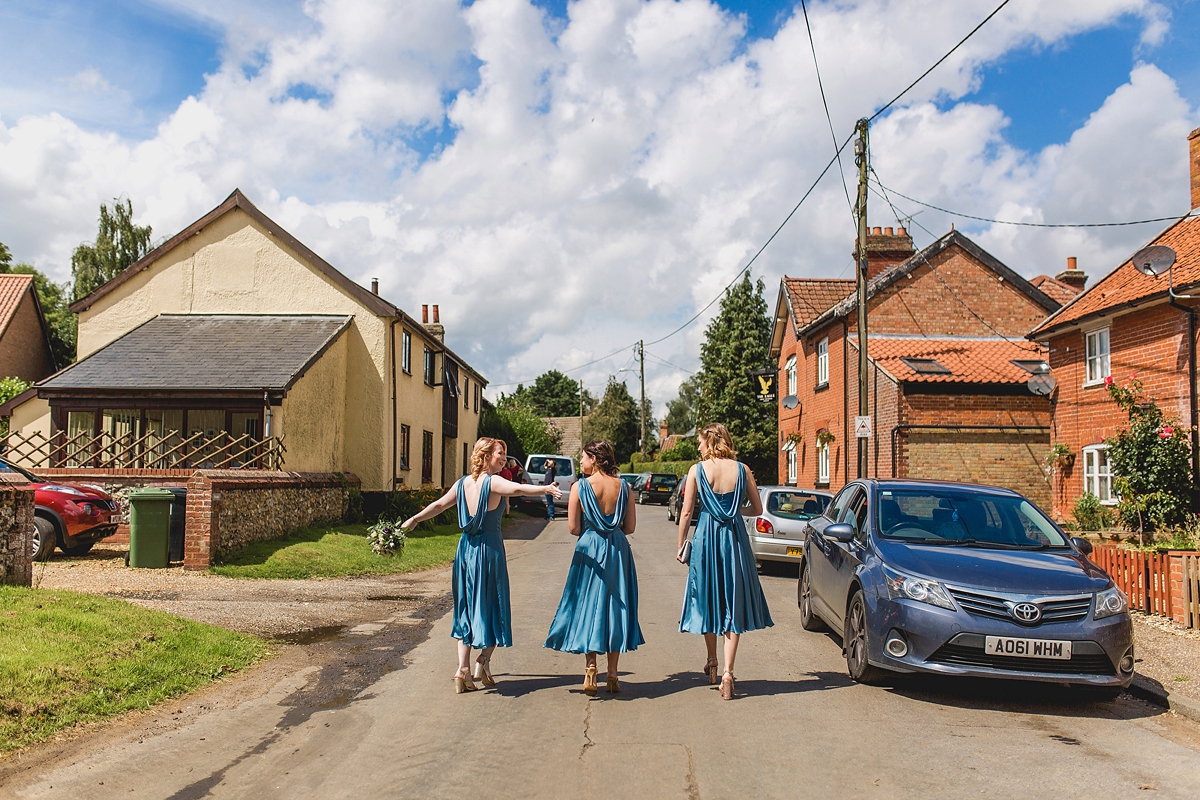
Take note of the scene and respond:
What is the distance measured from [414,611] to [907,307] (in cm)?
1954

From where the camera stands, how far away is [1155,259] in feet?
48.8

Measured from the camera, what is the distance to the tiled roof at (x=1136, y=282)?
14.9m

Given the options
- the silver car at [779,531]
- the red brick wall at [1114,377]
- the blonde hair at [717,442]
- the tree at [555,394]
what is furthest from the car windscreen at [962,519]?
the tree at [555,394]

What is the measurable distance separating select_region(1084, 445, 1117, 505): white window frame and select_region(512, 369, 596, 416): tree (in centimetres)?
8711

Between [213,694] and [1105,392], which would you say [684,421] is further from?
[213,694]

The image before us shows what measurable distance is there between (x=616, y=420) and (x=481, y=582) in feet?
206

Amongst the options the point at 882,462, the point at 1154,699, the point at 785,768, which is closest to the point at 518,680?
the point at 785,768

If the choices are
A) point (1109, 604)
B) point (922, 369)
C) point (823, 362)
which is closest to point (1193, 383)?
point (922, 369)

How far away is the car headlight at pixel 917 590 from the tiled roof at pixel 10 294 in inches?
1349

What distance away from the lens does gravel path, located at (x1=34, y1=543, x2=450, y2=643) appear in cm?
921

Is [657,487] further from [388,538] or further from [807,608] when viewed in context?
[807,608]

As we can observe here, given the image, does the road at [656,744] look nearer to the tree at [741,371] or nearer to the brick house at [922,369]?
the brick house at [922,369]

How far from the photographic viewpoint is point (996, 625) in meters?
5.86

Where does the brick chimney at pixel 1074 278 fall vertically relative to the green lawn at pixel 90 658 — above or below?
above
